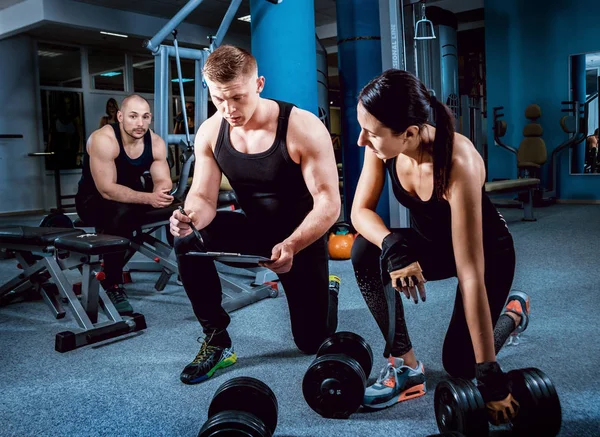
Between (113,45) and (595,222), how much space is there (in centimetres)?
725

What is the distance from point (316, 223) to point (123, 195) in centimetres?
150

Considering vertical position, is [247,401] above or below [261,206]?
A: below

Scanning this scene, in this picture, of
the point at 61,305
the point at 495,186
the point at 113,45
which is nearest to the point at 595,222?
the point at 495,186

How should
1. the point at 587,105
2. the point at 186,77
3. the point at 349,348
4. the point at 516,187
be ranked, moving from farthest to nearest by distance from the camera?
the point at 186,77 < the point at 587,105 < the point at 516,187 < the point at 349,348

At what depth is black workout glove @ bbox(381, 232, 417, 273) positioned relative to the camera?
4.20ft

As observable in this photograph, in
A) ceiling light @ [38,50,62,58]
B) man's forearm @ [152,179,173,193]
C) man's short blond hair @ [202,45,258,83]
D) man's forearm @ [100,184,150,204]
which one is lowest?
man's forearm @ [100,184,150,204]

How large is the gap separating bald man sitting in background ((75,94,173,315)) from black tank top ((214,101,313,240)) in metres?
1.13

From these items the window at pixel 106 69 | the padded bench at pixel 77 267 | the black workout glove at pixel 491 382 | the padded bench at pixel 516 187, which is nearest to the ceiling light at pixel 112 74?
the window at pixel 106 69

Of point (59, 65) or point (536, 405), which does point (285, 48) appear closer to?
point (536, 405)

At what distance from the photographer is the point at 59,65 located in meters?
8.53

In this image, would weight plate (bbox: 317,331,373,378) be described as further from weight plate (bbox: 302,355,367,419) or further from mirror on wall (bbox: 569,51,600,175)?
mirror on wall (bbox: 569,51,600,175)

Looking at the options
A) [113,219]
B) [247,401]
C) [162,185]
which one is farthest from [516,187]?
[247,401]

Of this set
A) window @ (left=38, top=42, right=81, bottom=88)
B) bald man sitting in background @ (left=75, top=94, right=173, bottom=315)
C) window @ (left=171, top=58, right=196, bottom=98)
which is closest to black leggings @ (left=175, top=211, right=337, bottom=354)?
bald man sitting in background @ (left=75, top=94, right=173, bottom=315)

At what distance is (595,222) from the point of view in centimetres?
510
